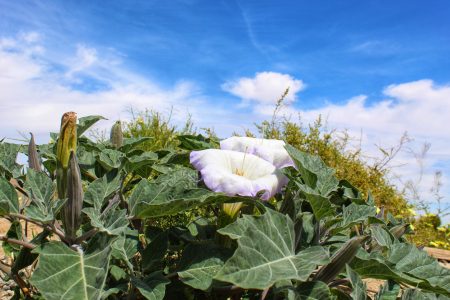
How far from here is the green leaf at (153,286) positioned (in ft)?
3.60

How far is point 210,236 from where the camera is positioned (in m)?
1.50

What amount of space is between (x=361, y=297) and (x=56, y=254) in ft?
2.21

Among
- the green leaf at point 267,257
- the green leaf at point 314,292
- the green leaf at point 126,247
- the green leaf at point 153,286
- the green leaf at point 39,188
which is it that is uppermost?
the green leaf at point 39,188

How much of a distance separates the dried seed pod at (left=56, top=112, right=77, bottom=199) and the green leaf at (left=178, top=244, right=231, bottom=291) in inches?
13.3

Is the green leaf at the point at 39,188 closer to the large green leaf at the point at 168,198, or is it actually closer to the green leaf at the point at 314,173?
the large green leaf at the point at 168,198

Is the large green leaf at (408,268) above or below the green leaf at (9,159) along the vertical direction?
below

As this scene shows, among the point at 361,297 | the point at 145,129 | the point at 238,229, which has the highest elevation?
the point at 145,129

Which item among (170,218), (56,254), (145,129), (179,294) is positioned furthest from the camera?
(145,129)

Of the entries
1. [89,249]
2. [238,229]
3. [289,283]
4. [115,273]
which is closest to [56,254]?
[89,249]

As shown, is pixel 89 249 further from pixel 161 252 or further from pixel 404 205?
pixel 404 205

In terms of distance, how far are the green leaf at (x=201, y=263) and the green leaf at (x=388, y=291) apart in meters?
0.39

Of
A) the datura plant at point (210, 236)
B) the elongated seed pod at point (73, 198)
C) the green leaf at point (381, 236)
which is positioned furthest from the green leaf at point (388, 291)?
the elongated seed pod at point (73, 198)

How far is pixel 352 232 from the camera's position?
180 centimetres

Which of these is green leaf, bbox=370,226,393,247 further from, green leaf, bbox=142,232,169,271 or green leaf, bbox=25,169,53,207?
green leaf, bbox=25,169,53,207
